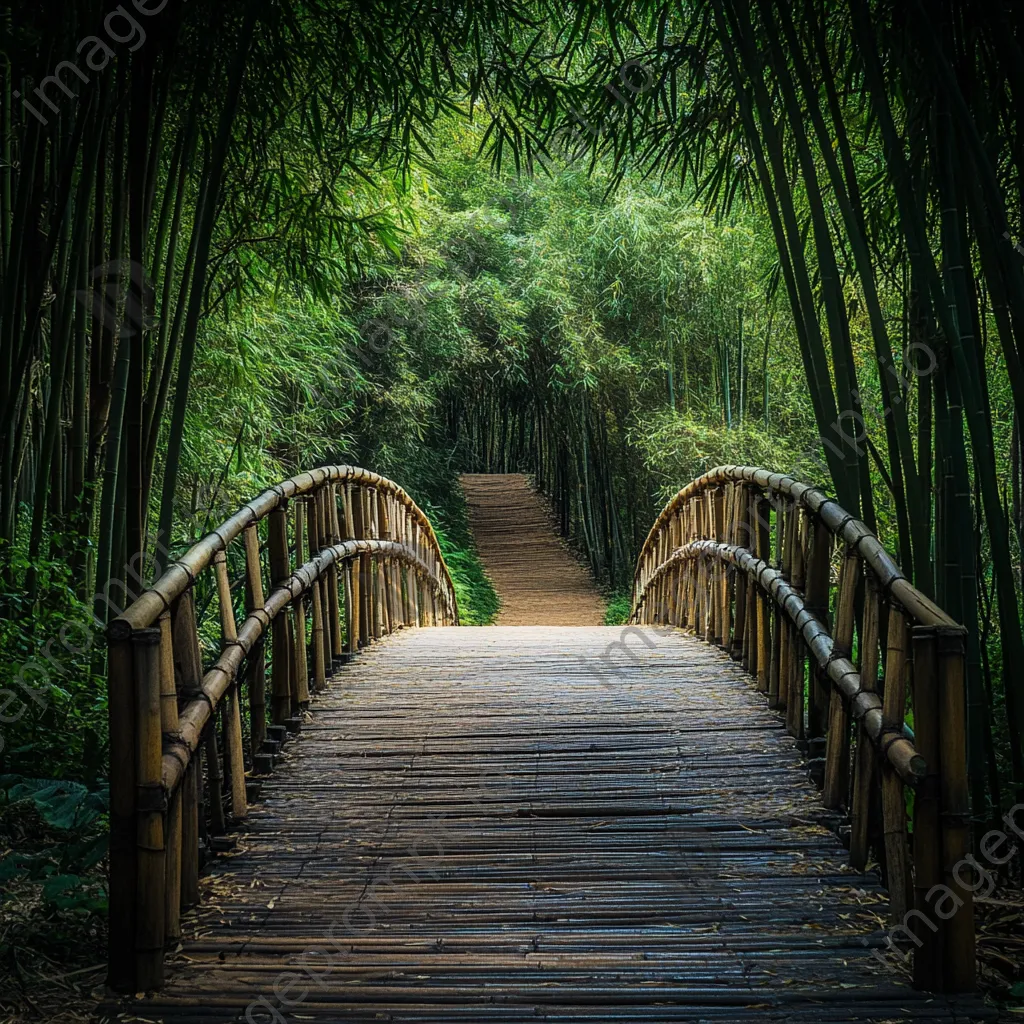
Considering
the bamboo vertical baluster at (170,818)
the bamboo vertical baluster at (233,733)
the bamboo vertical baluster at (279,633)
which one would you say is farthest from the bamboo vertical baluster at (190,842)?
the bamboo vertical baluster at (279,633)

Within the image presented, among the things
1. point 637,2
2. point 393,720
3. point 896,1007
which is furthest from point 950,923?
point 637,2

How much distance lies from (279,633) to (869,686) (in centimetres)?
175

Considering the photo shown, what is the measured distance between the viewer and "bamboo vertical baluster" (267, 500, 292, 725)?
3.35 metres

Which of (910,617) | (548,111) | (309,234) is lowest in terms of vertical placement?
(910,617)

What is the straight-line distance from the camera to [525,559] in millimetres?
15008

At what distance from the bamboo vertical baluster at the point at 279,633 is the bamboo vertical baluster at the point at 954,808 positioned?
2.03m

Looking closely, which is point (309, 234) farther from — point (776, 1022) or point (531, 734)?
point (776, 1022)

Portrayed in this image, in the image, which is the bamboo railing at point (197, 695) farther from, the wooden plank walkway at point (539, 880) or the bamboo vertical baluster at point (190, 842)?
the wooden plank walkway at point (539, 880)

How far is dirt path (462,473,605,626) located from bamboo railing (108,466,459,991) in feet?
25.6

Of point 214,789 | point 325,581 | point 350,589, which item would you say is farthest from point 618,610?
point 214,789

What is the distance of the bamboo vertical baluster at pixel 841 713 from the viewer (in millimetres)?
2570

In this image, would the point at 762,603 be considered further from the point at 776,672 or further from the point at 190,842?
the point at 190,842

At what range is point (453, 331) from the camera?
11031mm

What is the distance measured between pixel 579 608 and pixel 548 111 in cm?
888
